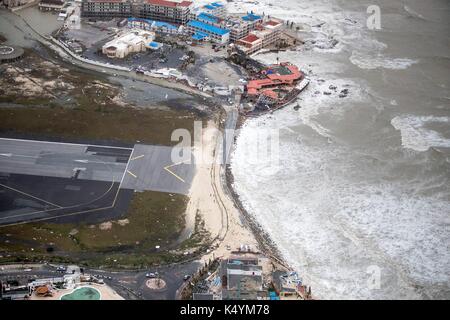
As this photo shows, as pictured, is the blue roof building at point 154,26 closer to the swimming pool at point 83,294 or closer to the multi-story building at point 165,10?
the multi-story building at point 165,10

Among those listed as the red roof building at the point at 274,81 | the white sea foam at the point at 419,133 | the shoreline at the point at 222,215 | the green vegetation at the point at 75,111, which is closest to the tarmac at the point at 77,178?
the shoreline at the point at 222,215

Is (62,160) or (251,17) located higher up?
(251,17)

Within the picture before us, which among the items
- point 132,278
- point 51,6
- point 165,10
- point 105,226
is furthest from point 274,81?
point 51,6

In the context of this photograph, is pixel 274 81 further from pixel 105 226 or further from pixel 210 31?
pixel 105 226

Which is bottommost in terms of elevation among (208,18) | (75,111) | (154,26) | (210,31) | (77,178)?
(77,178)

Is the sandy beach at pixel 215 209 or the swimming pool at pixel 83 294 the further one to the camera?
the sandy beach at pixel 215 209

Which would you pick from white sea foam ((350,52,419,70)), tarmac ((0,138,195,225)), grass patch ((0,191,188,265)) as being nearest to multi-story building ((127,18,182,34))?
white sea foam ((350,52,419,70))
